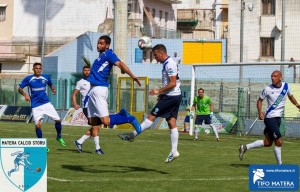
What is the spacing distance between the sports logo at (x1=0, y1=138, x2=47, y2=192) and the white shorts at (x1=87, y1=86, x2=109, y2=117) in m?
6.55

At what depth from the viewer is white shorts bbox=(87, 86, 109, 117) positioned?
714 inches

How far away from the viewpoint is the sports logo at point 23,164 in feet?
37.3

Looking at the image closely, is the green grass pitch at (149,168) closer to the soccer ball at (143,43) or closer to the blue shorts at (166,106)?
the blue shorts at (166,106)

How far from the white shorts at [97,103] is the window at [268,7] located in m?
55.1

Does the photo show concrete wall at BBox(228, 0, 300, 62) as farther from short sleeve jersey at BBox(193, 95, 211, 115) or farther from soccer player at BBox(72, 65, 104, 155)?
soccer player at BBox(72, 65, 104, 155)

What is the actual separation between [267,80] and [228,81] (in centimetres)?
203

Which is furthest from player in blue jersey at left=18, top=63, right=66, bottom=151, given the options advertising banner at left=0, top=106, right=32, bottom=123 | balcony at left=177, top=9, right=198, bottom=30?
balcony at left=177, top=9, right=198, bottom=30

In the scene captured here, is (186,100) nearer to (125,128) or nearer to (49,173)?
(125,128)

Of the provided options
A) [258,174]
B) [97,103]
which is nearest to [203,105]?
[97,103]

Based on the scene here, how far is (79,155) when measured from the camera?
21.9 meters

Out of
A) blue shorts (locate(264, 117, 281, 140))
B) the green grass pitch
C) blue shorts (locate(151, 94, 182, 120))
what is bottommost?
the green grass pitch

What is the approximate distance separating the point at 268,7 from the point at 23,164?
62303 mm

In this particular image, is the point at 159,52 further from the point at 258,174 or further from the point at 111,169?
the point at 258,174

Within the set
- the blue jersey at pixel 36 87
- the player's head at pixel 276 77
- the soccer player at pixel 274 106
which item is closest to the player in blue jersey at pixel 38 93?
the blue jersey at pixel 36 87
